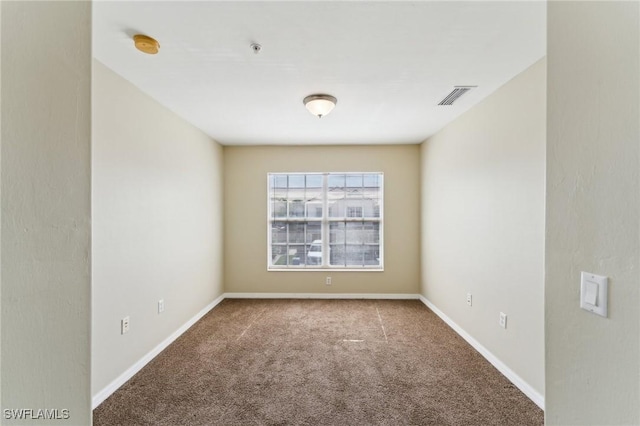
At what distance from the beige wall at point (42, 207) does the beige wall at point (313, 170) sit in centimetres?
372

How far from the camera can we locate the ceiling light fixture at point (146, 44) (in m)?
1.68

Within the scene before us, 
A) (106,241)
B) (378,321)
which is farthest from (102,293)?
(378,321)

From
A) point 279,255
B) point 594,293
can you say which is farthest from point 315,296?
point 594,293

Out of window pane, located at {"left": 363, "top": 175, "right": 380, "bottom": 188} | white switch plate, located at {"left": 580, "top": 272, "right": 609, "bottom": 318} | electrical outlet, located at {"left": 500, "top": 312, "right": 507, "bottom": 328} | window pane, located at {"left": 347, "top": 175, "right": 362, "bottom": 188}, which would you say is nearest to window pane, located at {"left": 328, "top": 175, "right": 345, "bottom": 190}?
window pane, located at {"left": 347, "top": 175, "right": 362, "bottom": 188}

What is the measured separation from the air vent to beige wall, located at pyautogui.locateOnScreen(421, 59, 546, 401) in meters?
0.28

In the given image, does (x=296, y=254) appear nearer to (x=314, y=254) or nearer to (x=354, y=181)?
(x=314, y=254)

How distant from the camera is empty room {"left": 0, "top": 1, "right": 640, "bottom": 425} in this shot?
0.71 m

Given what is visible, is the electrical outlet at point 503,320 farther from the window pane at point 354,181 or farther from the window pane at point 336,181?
the window pane at point 336,181

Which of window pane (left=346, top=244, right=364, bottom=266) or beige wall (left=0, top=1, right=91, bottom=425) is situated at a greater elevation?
beige wall (left=0, top=1, right=91, bottom=425)

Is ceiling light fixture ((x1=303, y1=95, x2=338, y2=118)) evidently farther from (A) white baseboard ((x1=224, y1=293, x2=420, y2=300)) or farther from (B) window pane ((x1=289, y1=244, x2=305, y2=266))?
(A) white baseboard ((x1=224, y1=293, x2=420, y2=300))

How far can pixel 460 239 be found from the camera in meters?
3.14

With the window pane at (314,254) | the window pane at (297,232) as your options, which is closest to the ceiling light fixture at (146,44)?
the window pane at (297,232)

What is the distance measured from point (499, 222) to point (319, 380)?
2.04 m

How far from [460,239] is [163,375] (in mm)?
3220
